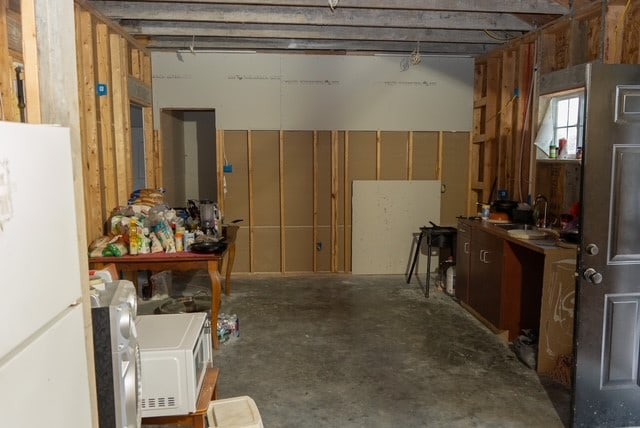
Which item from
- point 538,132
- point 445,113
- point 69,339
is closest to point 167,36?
point 445,113

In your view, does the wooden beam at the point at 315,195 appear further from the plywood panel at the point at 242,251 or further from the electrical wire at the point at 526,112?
the electrical wire at the point at 526,112

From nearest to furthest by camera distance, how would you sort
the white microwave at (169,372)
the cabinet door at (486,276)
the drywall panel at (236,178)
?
the white microwave at (169,372), the cabinet door at (486,276), the drywall panel at (236,178)

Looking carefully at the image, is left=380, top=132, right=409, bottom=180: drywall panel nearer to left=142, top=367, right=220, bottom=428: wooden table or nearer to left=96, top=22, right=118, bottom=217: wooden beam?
left=96, top=22, right=118, bottom=217: wooden beam

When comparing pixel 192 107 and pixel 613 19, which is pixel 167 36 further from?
pixel 613 19

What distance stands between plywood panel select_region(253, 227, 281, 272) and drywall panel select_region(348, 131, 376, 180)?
122 cm

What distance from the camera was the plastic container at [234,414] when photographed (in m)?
2.02

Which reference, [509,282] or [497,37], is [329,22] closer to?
[497,37]

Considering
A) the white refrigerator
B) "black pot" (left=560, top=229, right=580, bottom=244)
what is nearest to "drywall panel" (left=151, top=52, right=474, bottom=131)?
"black pot" (left=560, top=229, right=580, bottom=244)

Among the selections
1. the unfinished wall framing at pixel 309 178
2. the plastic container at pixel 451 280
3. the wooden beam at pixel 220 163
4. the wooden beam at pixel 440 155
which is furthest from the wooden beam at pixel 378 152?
the wooden beam at pixel 220 163

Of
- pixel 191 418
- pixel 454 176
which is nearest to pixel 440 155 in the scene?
pixel 454 176

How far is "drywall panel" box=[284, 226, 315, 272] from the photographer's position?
609 centimetres

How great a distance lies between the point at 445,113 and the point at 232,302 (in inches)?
136

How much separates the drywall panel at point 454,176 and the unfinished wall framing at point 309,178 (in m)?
0.01

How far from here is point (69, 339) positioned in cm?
118
